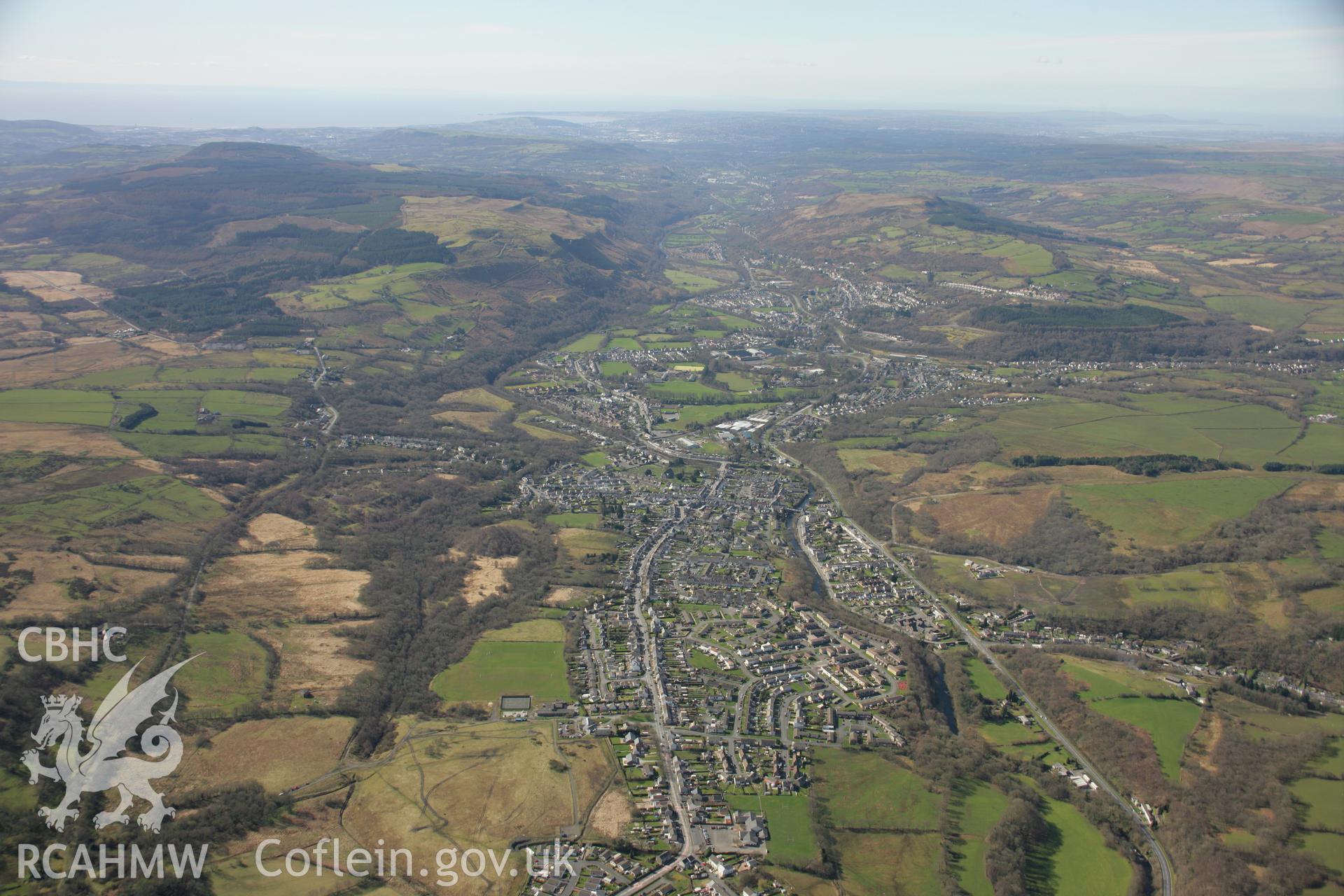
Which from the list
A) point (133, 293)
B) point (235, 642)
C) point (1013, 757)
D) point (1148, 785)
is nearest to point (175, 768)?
point (235, 642)

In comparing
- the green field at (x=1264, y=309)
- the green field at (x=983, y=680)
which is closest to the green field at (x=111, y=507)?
the green field at (x=983, y=680)

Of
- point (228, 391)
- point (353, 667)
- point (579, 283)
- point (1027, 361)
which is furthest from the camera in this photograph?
point (579, 283)

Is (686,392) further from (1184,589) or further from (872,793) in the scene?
(872,793)

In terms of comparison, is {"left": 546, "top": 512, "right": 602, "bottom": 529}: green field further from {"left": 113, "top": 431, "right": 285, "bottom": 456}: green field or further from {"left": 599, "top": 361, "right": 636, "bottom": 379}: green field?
{"left": 599, "top": 361, "right": 636, "bottom": 379}: green field

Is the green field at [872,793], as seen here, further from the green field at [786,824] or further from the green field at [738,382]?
the green field at [738,382]

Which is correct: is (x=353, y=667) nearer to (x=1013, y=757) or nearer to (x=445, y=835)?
(x=445, y=835)

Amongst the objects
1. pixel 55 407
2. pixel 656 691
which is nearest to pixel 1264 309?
pixel 656 691
